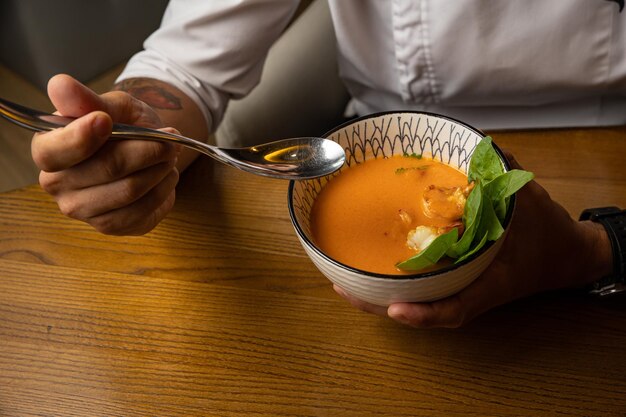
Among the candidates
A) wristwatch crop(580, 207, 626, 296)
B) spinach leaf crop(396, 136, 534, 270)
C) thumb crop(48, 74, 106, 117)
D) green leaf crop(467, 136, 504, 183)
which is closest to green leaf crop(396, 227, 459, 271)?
spinach leaf crop(396, 136, 534, 270)

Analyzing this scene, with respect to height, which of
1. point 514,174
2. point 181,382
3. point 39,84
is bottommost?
point 39,84

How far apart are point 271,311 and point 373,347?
5.6 inches

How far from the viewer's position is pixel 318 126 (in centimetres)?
145

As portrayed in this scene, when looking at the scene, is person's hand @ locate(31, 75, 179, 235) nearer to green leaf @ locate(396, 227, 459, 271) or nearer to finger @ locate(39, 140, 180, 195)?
finger @ locate(39, 140, 180, 195)

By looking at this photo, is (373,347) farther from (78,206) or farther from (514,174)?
(78,206)

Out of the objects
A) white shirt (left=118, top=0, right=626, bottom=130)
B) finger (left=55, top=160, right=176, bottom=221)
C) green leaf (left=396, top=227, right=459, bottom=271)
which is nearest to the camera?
green leaf (left=396, top=227, right=459, bottom=271)

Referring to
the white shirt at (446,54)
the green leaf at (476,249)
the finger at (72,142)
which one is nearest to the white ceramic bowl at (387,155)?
the green leaf at (476,249)

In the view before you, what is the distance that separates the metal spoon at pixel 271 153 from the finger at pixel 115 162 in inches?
0.7

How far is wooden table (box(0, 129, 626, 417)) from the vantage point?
27.1 inches

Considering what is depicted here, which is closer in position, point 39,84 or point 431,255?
point 431,255

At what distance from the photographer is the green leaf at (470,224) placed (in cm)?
60

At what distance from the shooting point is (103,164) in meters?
0.70

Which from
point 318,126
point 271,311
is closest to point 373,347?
point 271,311

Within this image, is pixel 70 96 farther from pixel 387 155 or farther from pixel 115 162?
pixel 387 155
